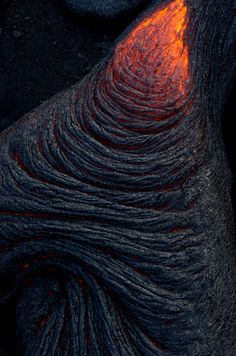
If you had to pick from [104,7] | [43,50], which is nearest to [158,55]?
[104,7]

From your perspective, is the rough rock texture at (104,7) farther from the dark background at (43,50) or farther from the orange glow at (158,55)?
the orange glow at (158,55)

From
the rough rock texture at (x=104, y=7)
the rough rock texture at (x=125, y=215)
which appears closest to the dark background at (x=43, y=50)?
the rough rock texture at (x=104, y=7)

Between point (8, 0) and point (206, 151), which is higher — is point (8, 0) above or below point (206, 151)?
above

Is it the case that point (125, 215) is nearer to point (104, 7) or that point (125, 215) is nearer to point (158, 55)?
point (158, 55)

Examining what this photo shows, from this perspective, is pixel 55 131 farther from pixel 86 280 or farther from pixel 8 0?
pixel 8 0

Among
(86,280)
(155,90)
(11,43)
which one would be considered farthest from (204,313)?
(11,43)

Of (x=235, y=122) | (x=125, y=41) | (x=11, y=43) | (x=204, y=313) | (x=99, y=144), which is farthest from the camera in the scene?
(x=11, y=43)

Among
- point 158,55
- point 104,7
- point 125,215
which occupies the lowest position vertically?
point 125,215
